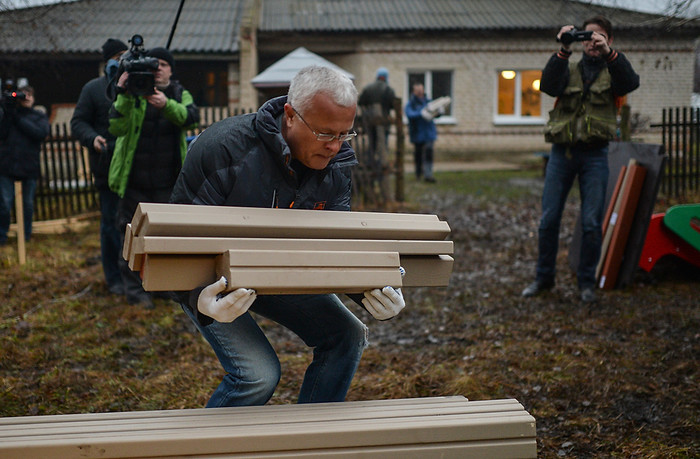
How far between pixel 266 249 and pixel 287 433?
22.9 inches

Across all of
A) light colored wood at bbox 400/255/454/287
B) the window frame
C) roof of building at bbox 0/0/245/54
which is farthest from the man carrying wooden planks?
the window frame

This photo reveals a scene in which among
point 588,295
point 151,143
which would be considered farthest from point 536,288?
point 151,143

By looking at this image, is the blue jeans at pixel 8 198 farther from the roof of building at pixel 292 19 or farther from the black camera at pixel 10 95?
the roof of building at pixel 292 19

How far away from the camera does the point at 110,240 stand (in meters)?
6.30

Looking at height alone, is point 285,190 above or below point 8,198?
above

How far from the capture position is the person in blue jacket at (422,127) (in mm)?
14516

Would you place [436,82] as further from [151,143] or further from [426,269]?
[426,269]

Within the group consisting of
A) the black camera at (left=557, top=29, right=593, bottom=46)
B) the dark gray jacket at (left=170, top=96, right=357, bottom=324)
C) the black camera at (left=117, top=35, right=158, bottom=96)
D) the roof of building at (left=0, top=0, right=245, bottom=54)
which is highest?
the roof of building at (left=0, top=0, right=245, bottom=54)

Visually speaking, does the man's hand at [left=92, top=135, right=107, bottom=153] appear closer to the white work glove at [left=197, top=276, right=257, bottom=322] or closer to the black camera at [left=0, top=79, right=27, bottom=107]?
the black camera at [left=0, top=79, right=27, bottom=107]

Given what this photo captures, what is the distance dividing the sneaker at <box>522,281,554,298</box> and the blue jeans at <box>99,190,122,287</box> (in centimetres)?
341

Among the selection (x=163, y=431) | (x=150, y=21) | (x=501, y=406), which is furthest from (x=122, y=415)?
(x=150, y=21)

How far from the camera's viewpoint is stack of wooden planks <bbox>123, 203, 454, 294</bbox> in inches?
92.8

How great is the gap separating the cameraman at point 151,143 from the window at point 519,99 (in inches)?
639

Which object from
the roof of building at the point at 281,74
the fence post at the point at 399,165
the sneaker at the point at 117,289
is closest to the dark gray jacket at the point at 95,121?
the sneaker at the point at 117,289
